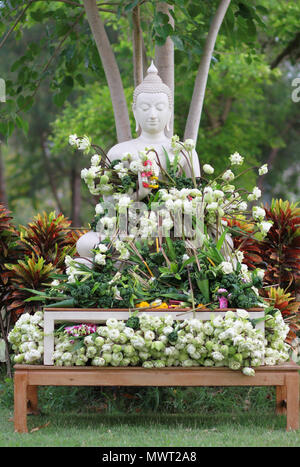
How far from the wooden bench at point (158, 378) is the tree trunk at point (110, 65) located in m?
2.91

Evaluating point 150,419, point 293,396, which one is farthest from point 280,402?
point 150,419

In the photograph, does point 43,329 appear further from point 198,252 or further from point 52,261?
point 52,261

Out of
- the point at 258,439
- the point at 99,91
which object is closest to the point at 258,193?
the point at 258,439

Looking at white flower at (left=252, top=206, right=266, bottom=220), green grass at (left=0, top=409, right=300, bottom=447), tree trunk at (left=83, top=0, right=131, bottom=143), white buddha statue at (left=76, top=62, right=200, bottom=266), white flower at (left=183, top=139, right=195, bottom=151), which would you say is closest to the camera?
green grass at (left=0, top=409, right=300, bottom=447)

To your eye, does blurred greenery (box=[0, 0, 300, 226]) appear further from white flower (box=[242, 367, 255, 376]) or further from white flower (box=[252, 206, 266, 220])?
white flower (box=[242, 367, 255, 376])

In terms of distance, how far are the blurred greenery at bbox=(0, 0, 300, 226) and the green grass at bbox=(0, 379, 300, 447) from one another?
62.5 inches

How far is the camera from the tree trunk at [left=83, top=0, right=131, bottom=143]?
6.17 m

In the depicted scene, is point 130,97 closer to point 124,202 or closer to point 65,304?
point 124,202

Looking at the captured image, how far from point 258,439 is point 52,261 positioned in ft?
8.97

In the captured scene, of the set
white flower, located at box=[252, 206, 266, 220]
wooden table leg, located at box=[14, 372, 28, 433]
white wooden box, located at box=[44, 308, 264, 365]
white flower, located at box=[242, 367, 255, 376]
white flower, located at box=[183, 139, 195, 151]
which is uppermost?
white flower, located at box=[183, 139, 195, 151]

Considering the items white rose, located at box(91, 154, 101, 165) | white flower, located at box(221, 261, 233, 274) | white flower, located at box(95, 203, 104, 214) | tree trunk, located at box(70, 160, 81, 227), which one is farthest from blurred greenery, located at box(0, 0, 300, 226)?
white flower, located at box(221, 261, 233, 274)

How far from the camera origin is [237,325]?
3865 mm

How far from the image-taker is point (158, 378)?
3914 millimetres

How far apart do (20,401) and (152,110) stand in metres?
2.47
